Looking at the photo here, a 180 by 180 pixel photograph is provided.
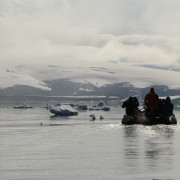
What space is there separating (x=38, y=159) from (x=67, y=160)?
0.92 metres

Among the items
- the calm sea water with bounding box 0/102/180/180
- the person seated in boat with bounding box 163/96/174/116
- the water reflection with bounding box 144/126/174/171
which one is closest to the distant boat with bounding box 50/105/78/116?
the person seated in boat with bounding box 163/96/174/116

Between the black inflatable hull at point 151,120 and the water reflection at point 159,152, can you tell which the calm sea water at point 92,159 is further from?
the black inflatable hull at point 151,120

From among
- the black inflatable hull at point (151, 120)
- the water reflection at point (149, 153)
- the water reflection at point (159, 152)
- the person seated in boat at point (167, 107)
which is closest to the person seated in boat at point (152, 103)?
the black inflatable hull at point (151, 120)

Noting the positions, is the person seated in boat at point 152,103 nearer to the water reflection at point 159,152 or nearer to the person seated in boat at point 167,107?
the person seated in boat at point 167,107

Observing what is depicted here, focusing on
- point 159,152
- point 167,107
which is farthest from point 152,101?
point 159,152

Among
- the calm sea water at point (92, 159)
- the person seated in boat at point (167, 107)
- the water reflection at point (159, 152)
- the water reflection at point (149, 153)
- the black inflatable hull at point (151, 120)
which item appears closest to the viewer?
the calm sea water at point (92, 159)

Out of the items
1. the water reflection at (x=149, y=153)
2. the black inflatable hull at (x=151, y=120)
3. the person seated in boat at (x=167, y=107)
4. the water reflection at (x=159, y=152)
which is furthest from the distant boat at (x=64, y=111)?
the water reflection at (x=159, y=152)

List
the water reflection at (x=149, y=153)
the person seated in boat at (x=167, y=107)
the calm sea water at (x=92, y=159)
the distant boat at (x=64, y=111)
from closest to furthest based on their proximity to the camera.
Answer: the calm sea water at (x=92, y=159) → the water reflection at (x=149, y=153) → the person seated in boat at (x=167, y=107) → the distant boat at (x=64, y=111)

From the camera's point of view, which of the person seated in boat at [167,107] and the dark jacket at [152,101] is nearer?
the dark jacket at [152,101]

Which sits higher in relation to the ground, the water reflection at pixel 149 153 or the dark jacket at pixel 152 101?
the dark jacket at pixel 152 101

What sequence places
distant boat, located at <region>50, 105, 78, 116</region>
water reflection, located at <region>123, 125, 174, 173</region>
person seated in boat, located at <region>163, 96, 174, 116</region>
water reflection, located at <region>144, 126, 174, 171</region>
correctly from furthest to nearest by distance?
distant boat, located at <region>50, 105, 78, 116</region>
person seated in boat, located at <region>163, 96, 174, 116</region>
water reflection, located at <region>144, 126, 174, 171</region>
water reflection, located at <region>123, 125, 174, 173</region>

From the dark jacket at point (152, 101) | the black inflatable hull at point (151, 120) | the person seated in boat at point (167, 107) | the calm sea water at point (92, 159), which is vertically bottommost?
the calm sea water at point (92, 159)

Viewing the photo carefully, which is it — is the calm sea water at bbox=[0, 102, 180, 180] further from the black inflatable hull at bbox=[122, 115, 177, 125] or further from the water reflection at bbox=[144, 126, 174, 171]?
the black inflatable hull at bbox=[122, 115, 177, 125]

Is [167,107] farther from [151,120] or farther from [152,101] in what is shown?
[151,120]
